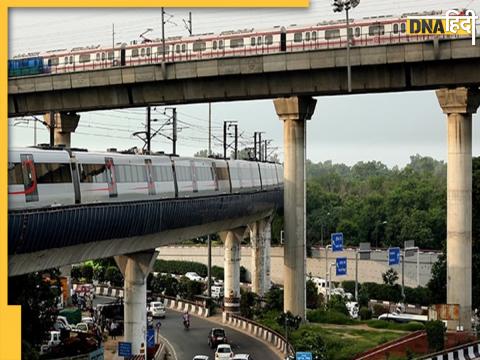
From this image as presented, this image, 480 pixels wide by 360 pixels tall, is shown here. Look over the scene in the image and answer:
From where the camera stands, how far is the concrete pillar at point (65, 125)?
56.5m

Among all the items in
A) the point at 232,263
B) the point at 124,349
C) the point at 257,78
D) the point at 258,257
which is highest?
the point at 257,78

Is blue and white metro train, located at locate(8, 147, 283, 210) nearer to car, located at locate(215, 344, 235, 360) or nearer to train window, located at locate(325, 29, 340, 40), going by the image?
car, located at locate(215, 344, 235, 360)

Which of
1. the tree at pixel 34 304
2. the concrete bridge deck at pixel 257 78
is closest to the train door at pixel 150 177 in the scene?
the tree at pixel 34 304

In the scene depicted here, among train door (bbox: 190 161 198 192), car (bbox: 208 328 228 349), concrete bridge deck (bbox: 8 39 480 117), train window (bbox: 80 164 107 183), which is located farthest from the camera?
car (bbox: 208 328 228 349)

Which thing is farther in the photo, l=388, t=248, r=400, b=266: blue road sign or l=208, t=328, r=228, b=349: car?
l=388, t=248, r=400, b=266: blue road sign

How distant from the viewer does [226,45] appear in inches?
2355

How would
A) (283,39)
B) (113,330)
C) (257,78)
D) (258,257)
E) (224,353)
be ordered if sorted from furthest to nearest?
(258,257) → (283,39) → (113,330) → (257,78) → (224,353)

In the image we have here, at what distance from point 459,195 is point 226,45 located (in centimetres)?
2057

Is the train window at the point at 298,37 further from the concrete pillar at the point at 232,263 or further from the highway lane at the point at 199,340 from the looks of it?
the highway lane at the point at 199,340

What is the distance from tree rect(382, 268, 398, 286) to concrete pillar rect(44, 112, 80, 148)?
140 ft

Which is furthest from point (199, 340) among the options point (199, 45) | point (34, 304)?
point (199, 45)

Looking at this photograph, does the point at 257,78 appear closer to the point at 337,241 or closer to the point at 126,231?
the point at 337,241

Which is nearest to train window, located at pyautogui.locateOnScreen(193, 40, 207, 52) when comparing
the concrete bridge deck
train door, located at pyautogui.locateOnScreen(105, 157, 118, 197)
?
the concrete bridge deck

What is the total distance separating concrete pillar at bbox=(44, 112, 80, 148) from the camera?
5650cm
